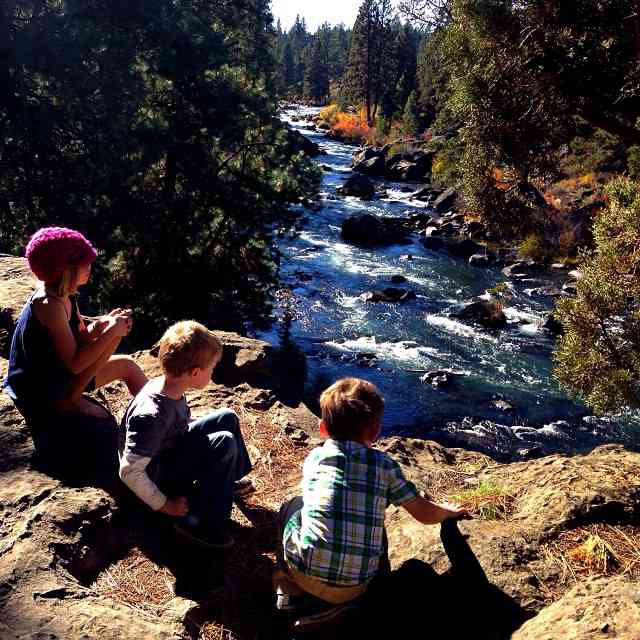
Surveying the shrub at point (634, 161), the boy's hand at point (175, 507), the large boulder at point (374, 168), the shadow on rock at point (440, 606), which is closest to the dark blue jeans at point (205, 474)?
the boy's hand at point (175, 507)

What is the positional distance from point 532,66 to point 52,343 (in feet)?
17.5

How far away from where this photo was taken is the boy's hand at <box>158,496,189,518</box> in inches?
125

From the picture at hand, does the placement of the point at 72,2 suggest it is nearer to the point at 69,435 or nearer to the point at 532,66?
the point at 532,66

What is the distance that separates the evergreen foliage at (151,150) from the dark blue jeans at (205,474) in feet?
24.0

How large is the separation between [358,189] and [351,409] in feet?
94.7

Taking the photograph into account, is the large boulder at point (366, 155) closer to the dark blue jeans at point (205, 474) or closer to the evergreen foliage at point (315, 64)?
the evergreen foliage at point (315, 64)

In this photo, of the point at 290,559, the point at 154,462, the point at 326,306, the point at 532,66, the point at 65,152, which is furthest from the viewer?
the point at 326,306

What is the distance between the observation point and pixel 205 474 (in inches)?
131

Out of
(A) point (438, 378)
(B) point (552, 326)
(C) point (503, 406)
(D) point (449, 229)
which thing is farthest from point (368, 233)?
(C) point (503, 406)

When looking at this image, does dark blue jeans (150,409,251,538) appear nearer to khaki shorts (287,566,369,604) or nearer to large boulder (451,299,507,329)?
khaki shorts (287,566,369,604)

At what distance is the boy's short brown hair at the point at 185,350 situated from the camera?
10.3 ft

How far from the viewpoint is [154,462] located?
326 centimetres

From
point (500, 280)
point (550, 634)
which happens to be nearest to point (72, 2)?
point (550, 634)

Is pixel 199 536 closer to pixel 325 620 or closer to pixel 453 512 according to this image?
pixel 325 620
